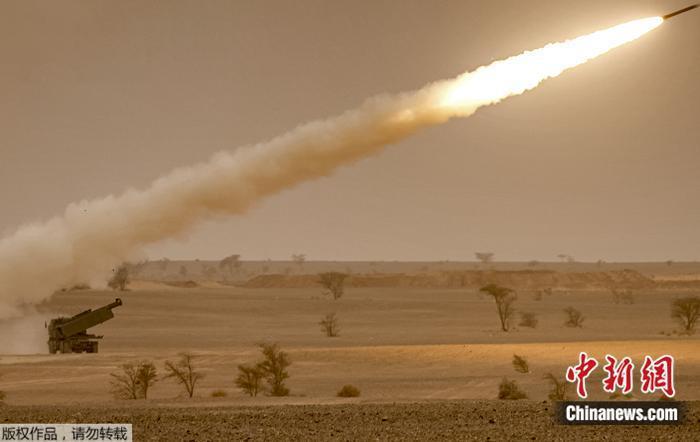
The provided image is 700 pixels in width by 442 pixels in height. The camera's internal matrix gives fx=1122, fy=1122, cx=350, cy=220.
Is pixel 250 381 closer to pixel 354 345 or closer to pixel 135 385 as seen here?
pixel 135 385

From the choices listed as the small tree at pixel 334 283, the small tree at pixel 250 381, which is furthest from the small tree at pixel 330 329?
the small tree at pixel 334 283

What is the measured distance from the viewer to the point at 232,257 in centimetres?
19050

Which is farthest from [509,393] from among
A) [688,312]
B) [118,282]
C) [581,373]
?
[118,282]

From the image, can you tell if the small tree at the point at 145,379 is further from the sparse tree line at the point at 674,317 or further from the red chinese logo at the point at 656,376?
the sparse tree line at the point at 674,317

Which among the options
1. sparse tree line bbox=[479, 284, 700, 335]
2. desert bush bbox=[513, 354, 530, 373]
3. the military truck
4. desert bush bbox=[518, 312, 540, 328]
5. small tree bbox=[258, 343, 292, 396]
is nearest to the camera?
small tree bbox=[258, 343, 292, 396]

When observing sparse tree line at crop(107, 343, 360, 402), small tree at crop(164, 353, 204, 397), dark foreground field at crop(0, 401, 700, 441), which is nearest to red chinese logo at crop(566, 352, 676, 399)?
dark foreground field at crop(0, 401, 700, 441)

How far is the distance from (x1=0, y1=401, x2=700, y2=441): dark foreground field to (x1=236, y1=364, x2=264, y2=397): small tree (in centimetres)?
827

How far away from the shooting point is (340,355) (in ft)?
137

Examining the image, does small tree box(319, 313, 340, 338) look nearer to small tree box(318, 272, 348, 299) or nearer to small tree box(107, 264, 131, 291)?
small tree box(318, 272, 348, 299)

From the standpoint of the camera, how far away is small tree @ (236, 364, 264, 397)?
29981mm

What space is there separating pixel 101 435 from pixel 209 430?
1.91 metres

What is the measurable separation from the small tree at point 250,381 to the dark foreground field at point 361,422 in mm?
8272

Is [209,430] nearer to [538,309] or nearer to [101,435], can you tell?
[101,435]

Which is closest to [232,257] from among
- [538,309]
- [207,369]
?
[538,309]
